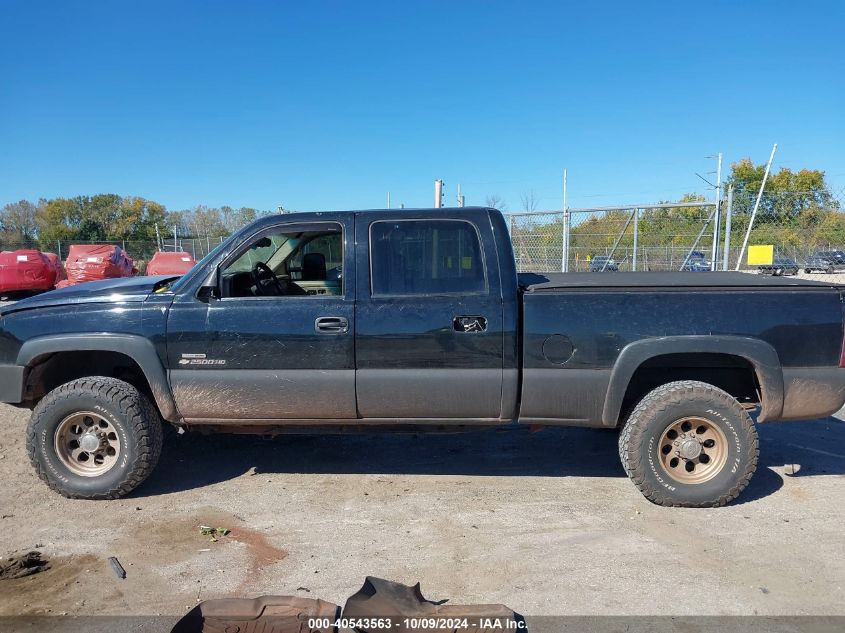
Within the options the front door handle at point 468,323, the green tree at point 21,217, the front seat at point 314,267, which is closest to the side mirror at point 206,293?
the front seat at point 314,267

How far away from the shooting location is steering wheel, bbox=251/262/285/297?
4.49 m

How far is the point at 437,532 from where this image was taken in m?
3.77

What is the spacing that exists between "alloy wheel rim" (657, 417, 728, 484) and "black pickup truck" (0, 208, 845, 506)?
0.04 ft

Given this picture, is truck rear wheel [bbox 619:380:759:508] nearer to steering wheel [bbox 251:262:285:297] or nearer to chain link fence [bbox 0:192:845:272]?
steering wheel [bbox 251:262:285:297]

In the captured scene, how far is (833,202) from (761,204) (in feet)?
4.57

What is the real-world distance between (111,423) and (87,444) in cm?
25

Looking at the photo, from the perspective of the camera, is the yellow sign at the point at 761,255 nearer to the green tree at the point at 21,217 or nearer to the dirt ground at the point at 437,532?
the dirt ground at the point at 437,532

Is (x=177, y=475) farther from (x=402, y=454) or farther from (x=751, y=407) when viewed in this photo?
(x=751, y=407)

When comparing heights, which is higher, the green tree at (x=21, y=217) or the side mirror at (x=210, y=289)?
the green tree at (x=21, y=217)

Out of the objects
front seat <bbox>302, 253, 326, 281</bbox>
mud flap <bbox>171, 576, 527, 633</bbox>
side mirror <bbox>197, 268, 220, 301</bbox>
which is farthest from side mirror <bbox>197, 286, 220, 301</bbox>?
mud flap <bbox>171, 576, 527, 633</bbox>

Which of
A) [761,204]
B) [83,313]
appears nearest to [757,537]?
[83,313]

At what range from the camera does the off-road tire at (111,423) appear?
163 inches

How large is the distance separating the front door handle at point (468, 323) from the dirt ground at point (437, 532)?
1214 millimetres

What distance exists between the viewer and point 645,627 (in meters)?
2.82
